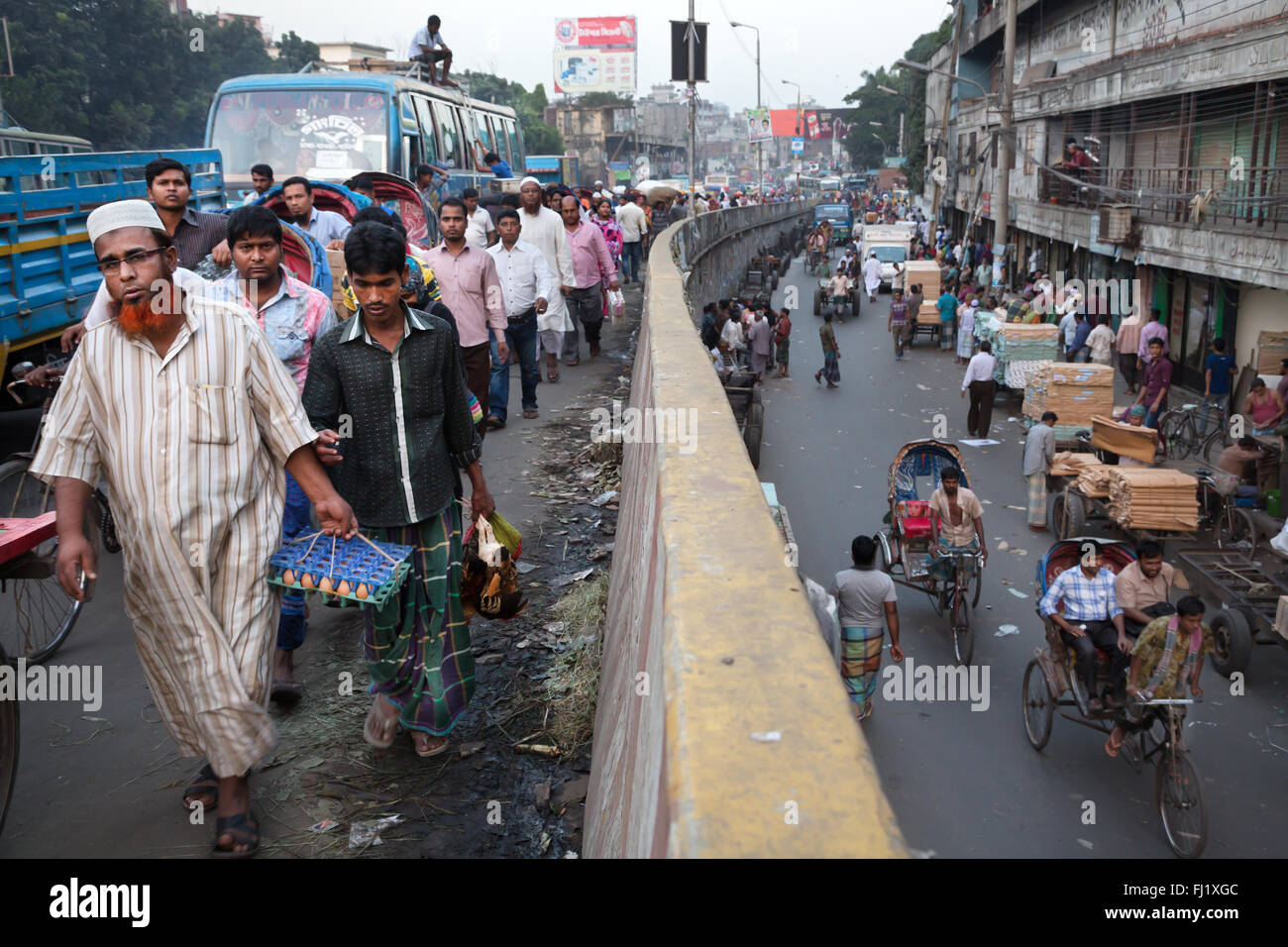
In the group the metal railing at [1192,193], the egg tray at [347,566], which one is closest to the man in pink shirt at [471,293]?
the egg tray at [347,566]

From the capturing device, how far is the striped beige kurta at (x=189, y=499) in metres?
3.09

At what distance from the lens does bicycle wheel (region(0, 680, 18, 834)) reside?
3268 mm

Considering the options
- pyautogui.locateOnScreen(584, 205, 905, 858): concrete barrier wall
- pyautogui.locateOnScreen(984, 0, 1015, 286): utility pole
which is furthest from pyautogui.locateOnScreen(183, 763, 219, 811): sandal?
pyautogui.locateOnScreen(984, 0, 1015, 286): utility pole

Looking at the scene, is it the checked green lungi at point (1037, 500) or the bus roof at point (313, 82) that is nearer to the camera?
the bus roof at point (313, 82)

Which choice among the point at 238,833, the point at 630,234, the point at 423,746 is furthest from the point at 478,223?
the point at 238,833

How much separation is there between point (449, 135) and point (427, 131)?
65.9 inches

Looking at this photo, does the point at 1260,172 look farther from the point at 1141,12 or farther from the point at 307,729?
the point at 307,729

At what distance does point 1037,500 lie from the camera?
12.7 metres

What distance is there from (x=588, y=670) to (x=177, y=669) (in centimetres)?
186

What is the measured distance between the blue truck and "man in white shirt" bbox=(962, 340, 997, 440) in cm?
1240

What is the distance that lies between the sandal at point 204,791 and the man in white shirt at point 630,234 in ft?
54.3

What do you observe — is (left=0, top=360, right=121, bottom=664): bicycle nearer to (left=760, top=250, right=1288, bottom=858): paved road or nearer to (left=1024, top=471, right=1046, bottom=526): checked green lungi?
(left=760, top=250, right=1288, bottom=858): paved road

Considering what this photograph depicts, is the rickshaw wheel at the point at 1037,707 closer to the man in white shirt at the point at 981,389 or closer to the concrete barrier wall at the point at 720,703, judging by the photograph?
the concrete barrier wall at the point at 720,703
